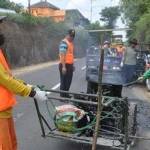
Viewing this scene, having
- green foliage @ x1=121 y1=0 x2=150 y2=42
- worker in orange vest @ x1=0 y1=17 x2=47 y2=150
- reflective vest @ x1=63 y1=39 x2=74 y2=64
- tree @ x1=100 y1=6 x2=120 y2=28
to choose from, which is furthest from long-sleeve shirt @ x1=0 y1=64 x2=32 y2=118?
tree @ x1=100 y1=6 x2=120 y2=28

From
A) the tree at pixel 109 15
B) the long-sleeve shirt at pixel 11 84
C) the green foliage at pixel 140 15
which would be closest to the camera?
the long-sleeve shirt at pixel 11 84

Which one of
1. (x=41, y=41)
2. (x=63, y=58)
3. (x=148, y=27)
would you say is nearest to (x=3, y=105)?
(x=63, y=58)

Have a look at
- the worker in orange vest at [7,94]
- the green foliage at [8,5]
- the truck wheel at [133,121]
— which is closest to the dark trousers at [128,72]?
the truck wheel at [133,121]

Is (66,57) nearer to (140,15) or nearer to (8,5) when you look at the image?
(140,15)

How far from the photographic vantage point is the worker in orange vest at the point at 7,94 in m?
5.14

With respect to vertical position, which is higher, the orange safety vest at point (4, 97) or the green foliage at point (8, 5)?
the green foliage at point (8, 5)

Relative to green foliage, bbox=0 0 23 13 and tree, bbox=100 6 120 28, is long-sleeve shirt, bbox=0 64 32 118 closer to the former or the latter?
green foliage, bbox=0 0 23 13

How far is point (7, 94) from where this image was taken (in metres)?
5.24

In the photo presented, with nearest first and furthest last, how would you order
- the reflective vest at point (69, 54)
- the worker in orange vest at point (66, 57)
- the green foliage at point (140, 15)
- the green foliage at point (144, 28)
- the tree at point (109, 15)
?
the worker in orange vest at point (66, 57)
the reflective vest at point (69, 54)
the green foliage at point (144, 28)
the green foliage at point (140, 15)
the tree at point (109, 15)

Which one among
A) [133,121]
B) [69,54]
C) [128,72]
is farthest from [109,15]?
[133,121]

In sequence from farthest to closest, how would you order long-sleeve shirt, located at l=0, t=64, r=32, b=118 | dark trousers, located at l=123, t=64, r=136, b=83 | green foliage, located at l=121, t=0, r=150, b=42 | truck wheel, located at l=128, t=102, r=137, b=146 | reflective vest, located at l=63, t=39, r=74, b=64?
1. green foliage, located at l=121, t=0, r=150, b=42
2. dark trousers, located at l=123, t=64, r=136, b=83
3. reflective vest, located at l=63, t=39, r=74, b=64
4. truck wheel, located at l=128, t=102, r=137, b=146
5. long-sleeve shirt, located at l=0, t=64, r=32, b=118

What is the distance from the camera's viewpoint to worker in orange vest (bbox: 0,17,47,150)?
514cm

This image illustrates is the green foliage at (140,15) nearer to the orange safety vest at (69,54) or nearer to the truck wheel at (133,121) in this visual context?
the orange safety vest at (69,54)

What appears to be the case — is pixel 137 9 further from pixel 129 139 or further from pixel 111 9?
pixel 111 9
